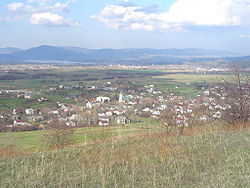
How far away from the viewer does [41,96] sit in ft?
130

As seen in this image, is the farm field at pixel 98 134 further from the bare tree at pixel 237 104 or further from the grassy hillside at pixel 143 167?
the bare tree at pixel 237 104

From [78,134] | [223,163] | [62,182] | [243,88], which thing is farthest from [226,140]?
[78,134]

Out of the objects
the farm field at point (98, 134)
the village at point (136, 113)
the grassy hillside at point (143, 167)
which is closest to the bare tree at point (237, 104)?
the village at point (136, 113)

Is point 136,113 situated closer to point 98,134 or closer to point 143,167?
point 98,134

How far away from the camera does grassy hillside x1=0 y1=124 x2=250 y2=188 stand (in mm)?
3795

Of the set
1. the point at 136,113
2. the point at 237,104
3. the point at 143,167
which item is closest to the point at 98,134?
the point at 143,167

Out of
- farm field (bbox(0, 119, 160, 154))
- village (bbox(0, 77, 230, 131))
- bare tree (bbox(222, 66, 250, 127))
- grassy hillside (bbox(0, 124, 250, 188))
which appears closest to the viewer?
grassy hillside (bbox(0, 124, 250, 188))

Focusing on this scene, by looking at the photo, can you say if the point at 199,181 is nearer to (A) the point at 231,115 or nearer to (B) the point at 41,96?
(A) the point at 231,115

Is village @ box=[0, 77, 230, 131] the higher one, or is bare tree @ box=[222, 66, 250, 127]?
bare tree @ box=[222, 66, 250, 127]

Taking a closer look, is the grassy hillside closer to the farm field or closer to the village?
the farm field

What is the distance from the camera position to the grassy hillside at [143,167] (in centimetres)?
379

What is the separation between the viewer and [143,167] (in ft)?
14.7

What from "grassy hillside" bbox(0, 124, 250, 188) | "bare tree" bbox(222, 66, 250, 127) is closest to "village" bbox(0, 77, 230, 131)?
"bare tree" bbox(222, 66, 250, 127)

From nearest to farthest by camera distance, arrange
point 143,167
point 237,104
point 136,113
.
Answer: point 143,167 < point 237,104 < point 136,113
